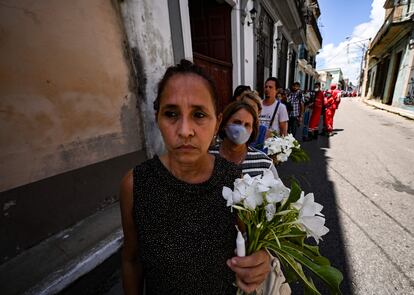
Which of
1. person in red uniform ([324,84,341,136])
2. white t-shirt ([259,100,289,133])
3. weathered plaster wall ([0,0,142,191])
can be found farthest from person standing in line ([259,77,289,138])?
person in red uniform ([324,84,341,136])

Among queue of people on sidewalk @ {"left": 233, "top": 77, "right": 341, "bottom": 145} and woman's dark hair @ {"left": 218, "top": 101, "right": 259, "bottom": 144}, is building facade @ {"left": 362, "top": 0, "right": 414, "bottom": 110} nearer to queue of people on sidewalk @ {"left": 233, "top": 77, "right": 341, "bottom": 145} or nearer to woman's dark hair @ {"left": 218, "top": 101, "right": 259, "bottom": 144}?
queue of people on sidewalk @ {"left": 233, "top": 77, "right": 341, "bottom": 145}

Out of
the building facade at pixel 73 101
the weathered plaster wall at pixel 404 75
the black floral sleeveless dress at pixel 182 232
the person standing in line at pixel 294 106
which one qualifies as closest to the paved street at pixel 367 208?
the person standing in line at pixel 294 106

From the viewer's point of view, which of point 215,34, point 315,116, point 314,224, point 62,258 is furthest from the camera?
point 315,116

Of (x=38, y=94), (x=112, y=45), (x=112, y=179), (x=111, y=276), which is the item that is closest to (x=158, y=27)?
(x=112, y=45)

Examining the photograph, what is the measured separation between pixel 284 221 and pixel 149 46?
3.41 metres

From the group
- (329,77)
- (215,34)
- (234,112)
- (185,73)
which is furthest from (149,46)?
(329,77)

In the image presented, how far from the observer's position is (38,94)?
82.4 inches

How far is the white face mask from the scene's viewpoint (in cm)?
171

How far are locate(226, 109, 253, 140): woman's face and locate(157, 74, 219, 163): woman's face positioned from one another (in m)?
0.83

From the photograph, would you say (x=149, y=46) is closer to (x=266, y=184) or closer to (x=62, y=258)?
(x=62, y=258)

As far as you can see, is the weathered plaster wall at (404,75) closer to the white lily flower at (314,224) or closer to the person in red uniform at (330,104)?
the person in red uniform at (330,104)

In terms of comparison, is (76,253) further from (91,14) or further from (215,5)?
(215,5)

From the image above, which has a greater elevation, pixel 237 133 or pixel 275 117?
pixel 237 133

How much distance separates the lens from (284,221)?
838 mm
